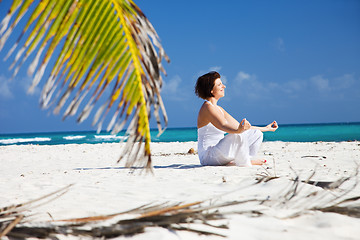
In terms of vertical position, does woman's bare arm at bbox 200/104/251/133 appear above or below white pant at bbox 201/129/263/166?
above

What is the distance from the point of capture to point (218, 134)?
15.8 feet

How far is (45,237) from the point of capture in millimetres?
1661

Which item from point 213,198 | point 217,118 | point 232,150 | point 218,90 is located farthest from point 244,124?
point 213,198

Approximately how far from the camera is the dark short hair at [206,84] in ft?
15.4

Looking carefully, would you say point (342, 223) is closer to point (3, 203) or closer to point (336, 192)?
point (336, 192)

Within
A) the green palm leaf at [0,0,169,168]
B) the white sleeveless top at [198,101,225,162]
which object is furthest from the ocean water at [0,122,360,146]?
the green palm leaf at [0,0,169,168]

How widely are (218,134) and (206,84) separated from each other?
759 millimetres

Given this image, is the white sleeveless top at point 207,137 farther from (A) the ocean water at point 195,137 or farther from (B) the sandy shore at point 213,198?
(A) the ocean water at point 195,137

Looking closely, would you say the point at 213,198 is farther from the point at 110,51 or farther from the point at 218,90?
the point at 218,90

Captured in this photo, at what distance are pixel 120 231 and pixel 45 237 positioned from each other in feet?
1.26

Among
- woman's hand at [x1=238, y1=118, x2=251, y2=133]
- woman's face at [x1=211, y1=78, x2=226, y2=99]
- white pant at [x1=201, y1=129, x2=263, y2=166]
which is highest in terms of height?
woman's face at [x1=211, y1=78, x2=226, y2=99]

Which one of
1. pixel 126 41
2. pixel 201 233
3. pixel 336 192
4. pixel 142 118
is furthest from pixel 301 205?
pixel 126 41

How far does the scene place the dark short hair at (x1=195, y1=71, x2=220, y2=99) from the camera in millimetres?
4695

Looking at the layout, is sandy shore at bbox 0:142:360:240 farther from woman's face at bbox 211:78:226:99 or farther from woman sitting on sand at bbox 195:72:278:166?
woman's face at bbox 211:78:226:99
